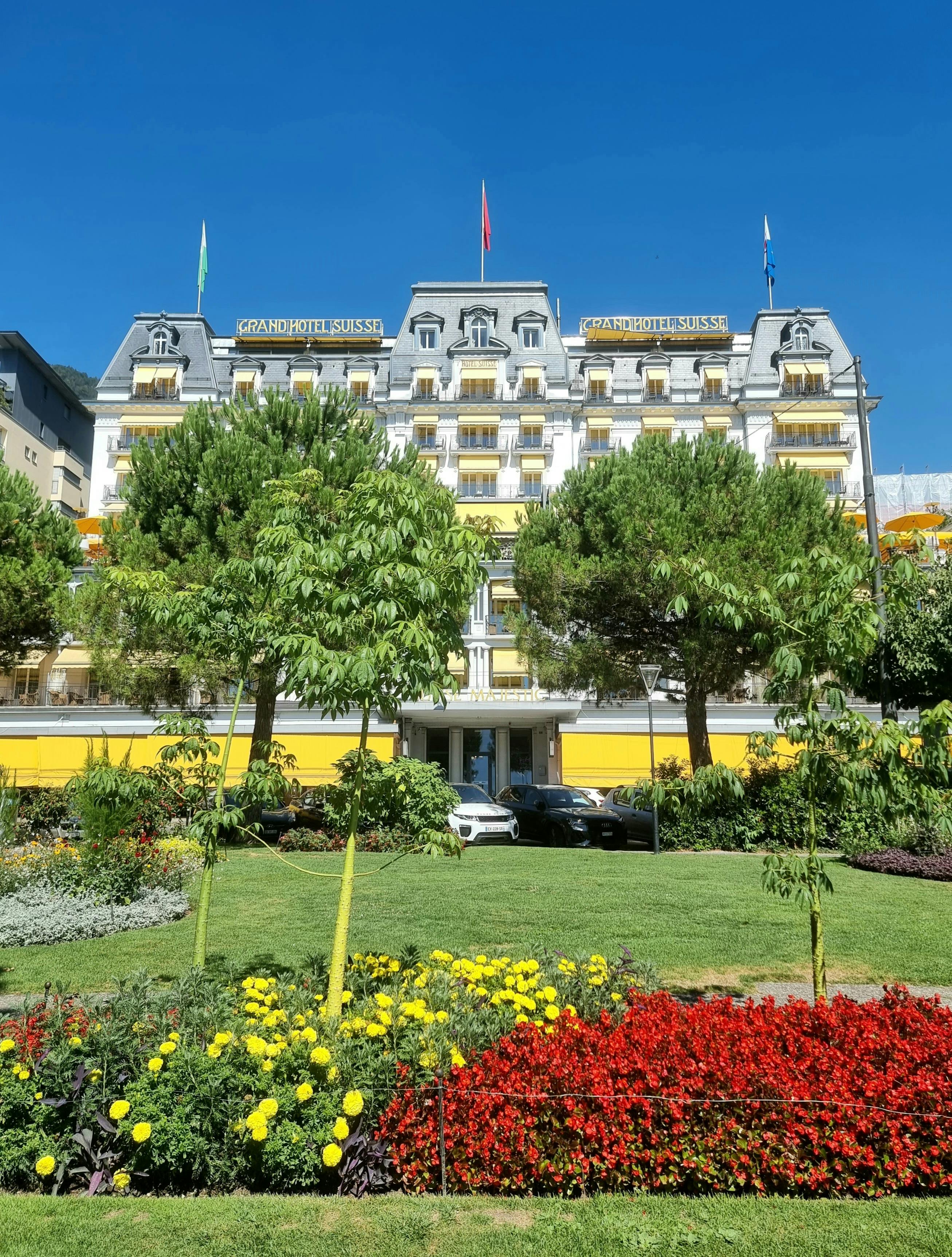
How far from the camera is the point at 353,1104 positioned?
408 cm

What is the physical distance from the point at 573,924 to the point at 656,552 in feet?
42.1

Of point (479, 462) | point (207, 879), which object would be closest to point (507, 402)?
point (479, 462)

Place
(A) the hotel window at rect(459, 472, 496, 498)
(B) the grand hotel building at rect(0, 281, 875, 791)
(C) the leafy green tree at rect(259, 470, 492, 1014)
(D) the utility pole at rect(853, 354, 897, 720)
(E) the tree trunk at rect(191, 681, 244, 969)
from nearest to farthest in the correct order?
(C) the leafy green tree at rect(259, 470, 492, 1014) < (E) the tree trunk at rect(191, 681, 244, 969) < (D) the utility pole at rect(853, 354, 897, 720) < (B) the grand hotel building at rect(0, 281, 875, 791) < (A) the hotel window at rect(459, 472, 496, 498)

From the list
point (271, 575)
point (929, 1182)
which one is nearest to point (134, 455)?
point (271, 575)

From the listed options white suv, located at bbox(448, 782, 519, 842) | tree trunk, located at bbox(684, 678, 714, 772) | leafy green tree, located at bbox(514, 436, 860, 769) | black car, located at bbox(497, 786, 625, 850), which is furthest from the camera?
tree trunk, located at bbox(684, 678, 714, 772)

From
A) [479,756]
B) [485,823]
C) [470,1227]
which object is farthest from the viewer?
[479,756]

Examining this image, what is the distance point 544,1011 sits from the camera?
208 inches

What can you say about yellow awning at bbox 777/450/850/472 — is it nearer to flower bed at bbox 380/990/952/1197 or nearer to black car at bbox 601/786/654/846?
black car at bbox 601/786/654/846

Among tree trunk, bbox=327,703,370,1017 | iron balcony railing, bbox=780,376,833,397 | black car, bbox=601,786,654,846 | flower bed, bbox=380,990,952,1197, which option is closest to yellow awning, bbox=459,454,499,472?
iron balcony railing, bbox=780,376,833,397

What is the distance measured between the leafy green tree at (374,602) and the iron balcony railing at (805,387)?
1598 inches

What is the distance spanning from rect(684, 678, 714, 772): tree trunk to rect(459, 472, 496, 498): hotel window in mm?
21381

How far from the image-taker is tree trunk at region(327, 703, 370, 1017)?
5180 mm

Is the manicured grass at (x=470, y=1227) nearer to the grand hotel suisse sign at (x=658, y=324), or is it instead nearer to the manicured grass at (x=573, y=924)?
the manicured grass at (x=573, y=924)

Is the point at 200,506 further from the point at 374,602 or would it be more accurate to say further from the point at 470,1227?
the point at 470,1227
